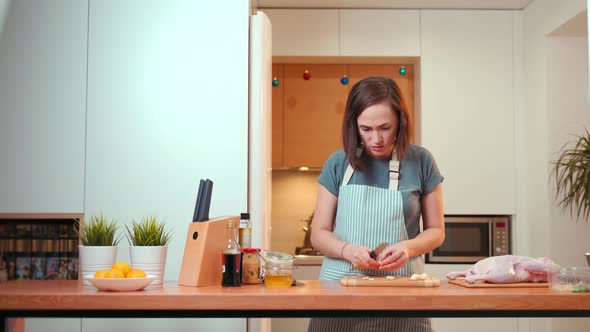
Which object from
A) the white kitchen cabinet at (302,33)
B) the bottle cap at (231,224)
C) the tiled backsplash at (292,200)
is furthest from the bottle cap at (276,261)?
the tiled backsplash at (292,200)

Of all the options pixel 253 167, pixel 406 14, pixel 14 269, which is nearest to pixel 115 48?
pixel 253 167

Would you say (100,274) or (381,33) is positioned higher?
(381,33)

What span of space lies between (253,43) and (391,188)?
3.83 feet

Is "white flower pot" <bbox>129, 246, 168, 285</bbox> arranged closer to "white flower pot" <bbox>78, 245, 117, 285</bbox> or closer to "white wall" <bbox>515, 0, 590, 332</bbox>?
"white flower pot" <bbox>78, 245, 117, 285</bbox>

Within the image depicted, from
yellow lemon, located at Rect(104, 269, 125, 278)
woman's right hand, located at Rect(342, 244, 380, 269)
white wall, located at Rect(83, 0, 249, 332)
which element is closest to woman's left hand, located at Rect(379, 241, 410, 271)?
woman's right hand, located at Rect(342, 244, 380, 269)

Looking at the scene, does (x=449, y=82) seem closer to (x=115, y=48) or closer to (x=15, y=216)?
(x=115, y=48)

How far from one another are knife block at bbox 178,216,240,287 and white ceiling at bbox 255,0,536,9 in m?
3.16

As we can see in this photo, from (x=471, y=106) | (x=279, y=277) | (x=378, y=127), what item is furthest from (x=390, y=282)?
(x=471, y=106)

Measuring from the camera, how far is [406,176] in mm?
2531

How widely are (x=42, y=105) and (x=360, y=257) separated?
5.64ft

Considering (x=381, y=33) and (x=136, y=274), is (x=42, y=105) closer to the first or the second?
(x=136, y=274)

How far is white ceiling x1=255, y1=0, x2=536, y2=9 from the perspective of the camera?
505 cm

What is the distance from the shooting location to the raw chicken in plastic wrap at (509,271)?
2172 millimetres

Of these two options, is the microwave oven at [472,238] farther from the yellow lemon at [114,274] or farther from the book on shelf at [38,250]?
the yellow lemon at [114,274]
